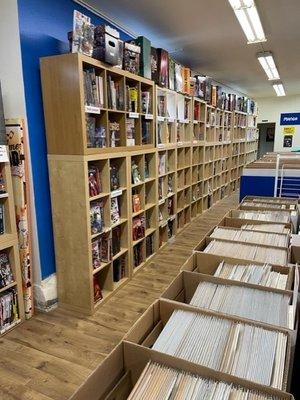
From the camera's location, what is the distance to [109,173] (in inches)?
102

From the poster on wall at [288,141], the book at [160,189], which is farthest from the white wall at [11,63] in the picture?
the poster on wall at [288,141]

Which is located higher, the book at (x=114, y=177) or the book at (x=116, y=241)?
the book at (x=114, y=177)

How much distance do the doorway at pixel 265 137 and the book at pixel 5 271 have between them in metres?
10.9

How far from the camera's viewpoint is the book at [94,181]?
2465 mm

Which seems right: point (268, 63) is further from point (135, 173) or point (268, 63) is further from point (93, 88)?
point (93, 88)

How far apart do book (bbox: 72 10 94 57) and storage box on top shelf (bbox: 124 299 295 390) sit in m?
1.97

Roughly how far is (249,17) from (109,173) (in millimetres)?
A: 2151

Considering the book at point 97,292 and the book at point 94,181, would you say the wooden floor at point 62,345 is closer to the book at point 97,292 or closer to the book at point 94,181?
the book at point 97,292

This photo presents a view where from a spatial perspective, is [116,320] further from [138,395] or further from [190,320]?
[138,395]

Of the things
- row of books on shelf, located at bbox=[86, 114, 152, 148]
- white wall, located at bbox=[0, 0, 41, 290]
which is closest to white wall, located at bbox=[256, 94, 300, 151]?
row of books on shelf, located at bbox=[86, 114, 152, 148]

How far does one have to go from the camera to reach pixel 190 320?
0.96m

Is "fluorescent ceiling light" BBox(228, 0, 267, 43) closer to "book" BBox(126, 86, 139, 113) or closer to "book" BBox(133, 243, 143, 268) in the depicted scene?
"book" BBox(126, 86, 139, 113)

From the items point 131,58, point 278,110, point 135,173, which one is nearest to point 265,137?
point 278,110

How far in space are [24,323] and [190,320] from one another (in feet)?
6.33
